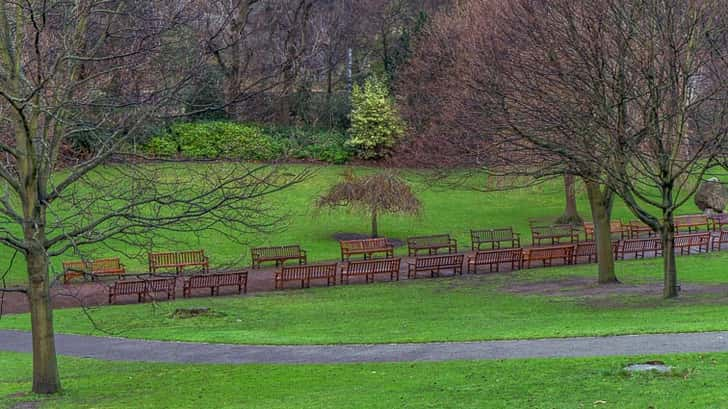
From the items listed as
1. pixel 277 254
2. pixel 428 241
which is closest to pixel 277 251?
pixel 277 254

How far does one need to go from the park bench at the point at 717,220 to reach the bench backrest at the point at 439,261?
A: 13628mm

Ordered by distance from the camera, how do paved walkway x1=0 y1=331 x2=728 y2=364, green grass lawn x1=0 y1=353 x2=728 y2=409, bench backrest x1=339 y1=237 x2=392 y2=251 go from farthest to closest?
bench backrest x1=339 y1=237 x2=392 y2=251, paved walkway x1=0 y1=331 x2=728 y2=364, green grass lawn x1=0 y1=353 x2=728 y2=409

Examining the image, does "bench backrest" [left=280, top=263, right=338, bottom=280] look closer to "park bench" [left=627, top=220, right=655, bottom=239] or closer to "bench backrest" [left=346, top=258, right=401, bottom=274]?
"bench backrest" [left=346, top=258, right=401, bottom=274]

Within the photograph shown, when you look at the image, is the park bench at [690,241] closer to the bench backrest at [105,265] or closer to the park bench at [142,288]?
the park bench at [142,288]

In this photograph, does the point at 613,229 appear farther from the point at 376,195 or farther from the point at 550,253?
the point at 376,195

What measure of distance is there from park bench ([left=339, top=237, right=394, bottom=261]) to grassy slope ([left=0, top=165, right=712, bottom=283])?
6.88 ft

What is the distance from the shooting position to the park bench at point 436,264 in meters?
30.8

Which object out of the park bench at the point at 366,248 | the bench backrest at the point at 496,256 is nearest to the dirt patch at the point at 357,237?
the park bench at the point at 366,248

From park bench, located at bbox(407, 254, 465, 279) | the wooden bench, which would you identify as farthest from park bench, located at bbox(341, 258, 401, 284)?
the wooden bench

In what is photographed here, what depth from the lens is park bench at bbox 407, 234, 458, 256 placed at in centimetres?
3522

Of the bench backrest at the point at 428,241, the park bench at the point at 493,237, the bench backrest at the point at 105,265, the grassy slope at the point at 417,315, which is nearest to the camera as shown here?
the grassy slope at the point at 417,315

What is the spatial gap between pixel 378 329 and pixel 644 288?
931 cm

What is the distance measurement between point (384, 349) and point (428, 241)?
19696 millimetres

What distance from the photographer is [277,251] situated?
1346 inches
